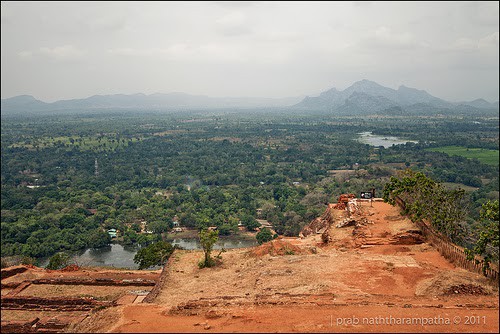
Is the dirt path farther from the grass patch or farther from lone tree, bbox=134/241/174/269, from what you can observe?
the grass patch

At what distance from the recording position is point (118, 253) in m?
40.3

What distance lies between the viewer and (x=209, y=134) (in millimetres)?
139500

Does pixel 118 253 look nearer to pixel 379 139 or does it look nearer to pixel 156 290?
pixel 156 290

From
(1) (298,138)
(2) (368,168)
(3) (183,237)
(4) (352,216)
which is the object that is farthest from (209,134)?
(4) (352,216)

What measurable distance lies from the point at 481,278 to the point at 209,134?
130 m

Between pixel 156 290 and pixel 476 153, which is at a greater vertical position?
pixel 156 290

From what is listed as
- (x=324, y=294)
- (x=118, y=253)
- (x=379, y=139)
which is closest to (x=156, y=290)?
(x=324, y=294)

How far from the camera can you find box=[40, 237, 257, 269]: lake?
1458 inches

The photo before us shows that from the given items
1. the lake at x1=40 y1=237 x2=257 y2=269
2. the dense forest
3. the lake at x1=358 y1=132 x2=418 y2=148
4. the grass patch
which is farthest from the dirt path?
the lake at x1=358 y1=132 x2=418 y2=148

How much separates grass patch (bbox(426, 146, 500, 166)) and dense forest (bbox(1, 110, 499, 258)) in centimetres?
115

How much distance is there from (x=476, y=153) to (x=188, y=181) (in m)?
72.5

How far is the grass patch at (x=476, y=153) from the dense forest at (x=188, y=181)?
3.77 ft

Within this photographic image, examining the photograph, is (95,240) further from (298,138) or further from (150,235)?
(298,138)

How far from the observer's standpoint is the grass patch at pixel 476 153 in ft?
277
